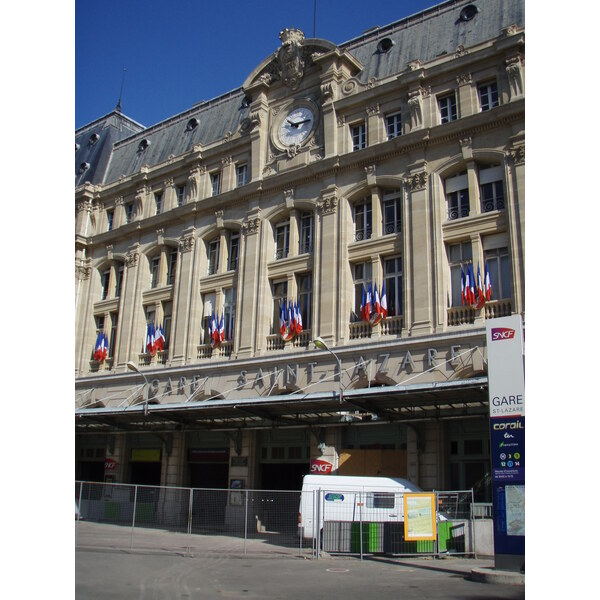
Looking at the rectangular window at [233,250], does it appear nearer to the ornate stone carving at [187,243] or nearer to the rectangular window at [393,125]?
the ornate stone carving at [187,243]

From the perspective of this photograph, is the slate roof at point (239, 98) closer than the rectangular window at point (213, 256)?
Yes


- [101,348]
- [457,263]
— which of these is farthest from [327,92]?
[101,348]

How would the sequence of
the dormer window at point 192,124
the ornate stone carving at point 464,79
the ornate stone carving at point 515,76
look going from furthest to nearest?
1. the dormer window at point 192,124
2. the ornate stone carving at point 464,79
3. the ornate stone carving at point 515,76

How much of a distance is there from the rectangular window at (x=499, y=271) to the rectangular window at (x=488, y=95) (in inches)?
260

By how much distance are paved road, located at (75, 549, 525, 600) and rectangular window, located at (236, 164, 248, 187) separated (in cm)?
2212

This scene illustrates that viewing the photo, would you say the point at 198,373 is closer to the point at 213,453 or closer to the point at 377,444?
the point at 213,453

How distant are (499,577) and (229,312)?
22119 millimetres

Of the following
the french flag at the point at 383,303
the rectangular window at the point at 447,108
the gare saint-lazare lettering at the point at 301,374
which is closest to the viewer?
the gare saint-lazare lettering at the point at 301,374

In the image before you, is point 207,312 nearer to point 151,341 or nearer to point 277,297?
point 151,341

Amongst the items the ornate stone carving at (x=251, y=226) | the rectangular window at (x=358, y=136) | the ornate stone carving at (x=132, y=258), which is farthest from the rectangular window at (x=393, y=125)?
the ornate stone carving at (x=132, y=258)

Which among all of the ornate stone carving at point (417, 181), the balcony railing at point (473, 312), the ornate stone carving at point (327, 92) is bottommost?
the balcony railing at point (473, 312)

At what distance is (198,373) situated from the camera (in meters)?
31.9

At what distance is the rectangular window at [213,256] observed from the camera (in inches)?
1373
